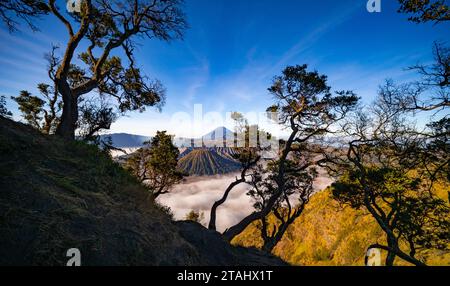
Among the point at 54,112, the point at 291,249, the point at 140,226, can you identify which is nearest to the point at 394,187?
the point at 140,226

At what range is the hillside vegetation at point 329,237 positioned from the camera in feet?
220

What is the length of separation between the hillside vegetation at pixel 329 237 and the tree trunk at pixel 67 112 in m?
59.8

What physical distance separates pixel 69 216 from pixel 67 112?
958 centimetres

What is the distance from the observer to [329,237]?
85750mm

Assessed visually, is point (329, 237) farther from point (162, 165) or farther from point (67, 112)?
point (67, 112)

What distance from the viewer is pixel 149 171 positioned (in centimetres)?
2261

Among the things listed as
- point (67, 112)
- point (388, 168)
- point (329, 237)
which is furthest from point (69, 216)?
point (329, 237)

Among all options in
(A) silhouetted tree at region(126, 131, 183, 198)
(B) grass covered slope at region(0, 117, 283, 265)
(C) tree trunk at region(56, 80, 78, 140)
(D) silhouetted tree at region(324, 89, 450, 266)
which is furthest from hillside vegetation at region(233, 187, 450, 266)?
(B) grass covered slope at region(0, 117, 283, 265)

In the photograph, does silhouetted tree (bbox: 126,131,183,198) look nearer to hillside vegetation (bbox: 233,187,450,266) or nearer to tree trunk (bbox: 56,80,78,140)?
tree trunk (bbox: 56,80,78,140)

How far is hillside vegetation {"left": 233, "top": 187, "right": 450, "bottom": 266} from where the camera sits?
67125 millimetres

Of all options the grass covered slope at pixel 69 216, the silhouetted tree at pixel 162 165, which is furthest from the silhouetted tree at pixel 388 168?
the silhouetted tree at pixel 162 165

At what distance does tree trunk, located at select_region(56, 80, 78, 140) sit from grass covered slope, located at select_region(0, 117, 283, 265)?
160 inches
